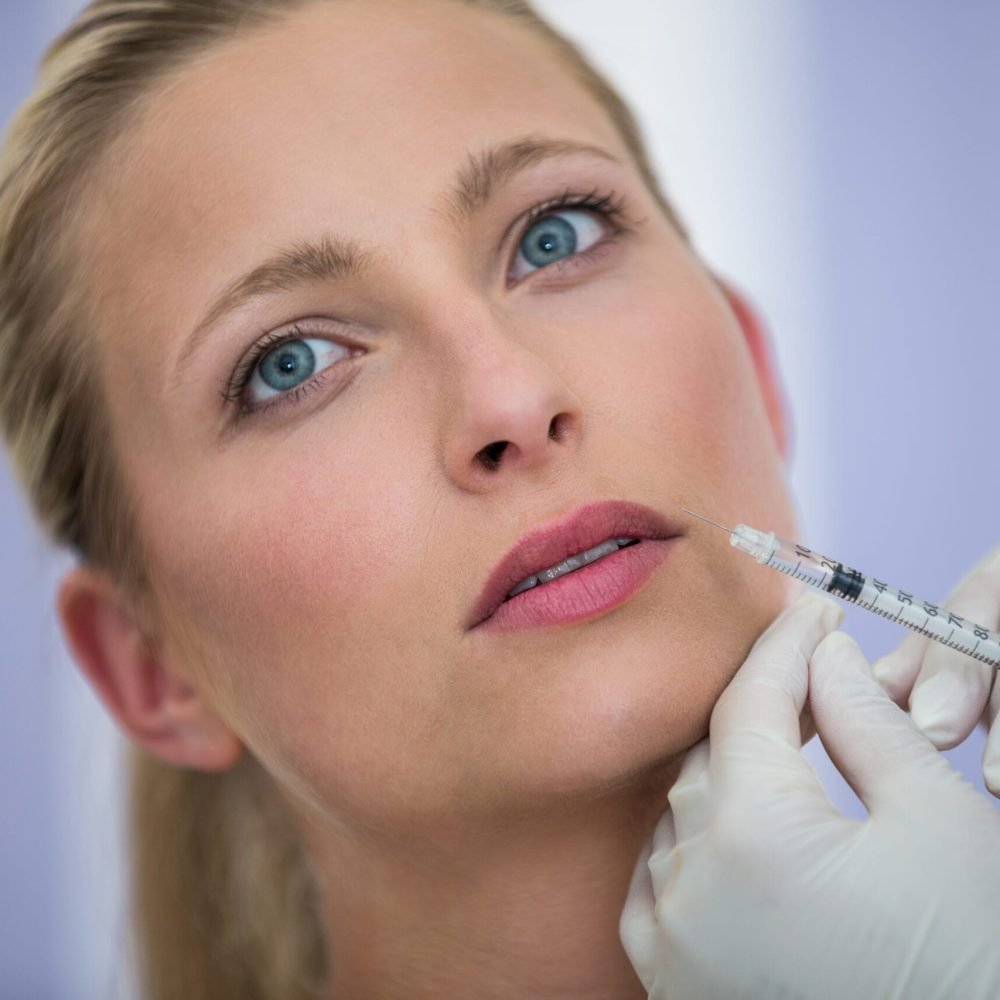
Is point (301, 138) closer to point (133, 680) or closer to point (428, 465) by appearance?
point (428, 465)

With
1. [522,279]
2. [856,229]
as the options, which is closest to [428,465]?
[522,279]

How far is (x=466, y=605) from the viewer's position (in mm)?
1195

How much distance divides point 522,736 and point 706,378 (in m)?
0.51

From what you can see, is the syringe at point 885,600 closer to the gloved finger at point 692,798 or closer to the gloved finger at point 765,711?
the gloved finger at point 765,711

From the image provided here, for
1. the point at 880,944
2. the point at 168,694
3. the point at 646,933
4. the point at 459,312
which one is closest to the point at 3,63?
the point at 168,694

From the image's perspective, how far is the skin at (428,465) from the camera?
3.96 feet

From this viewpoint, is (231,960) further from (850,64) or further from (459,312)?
(850,64)

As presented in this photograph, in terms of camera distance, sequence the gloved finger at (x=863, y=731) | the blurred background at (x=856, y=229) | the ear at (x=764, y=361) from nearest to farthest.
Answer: the gloved finger at (x=863, y=731) → the ear at (x=764, y=361) → the blurred background at (x=856, y=229)

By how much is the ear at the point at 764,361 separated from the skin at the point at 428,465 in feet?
1.12

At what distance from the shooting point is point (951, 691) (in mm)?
1323

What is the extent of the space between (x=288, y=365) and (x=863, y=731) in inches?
31.3

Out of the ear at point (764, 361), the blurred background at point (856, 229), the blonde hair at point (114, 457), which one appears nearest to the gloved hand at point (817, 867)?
the ear at point (764, 361)

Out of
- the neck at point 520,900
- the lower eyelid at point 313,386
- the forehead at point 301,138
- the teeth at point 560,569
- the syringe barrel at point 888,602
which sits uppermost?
the forehead at point 301,138

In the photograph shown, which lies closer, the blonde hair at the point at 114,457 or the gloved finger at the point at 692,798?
the gloved finger at the point at 692,798
